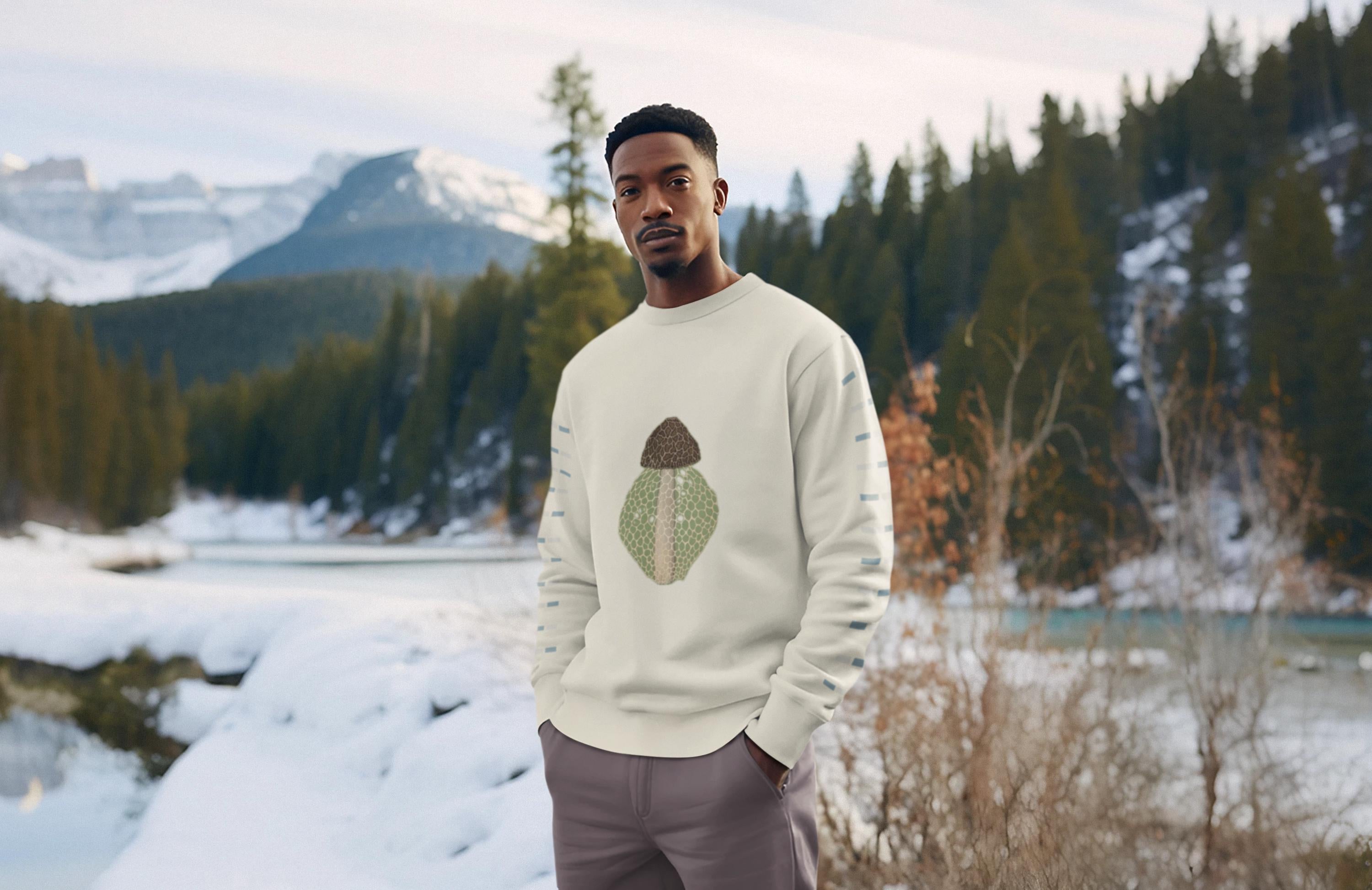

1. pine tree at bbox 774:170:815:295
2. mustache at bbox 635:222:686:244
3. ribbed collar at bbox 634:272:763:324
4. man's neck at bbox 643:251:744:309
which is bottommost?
ribbed collar at bbox 634:272:763:324

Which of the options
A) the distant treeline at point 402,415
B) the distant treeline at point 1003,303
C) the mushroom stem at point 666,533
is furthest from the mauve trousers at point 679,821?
the distant treeline at point 402,415

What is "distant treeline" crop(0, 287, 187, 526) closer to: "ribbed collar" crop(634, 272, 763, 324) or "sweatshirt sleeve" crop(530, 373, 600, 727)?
"sweatshirt sleeve" crop(530, 373, 600, 727)

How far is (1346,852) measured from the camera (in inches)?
146

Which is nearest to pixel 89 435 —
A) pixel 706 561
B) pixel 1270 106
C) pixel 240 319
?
pixel 706 561

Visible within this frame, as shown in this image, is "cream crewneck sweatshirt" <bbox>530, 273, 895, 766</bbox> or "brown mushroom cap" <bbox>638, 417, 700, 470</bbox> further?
"brown mushroom cap" <bbox>638, 417, 700, 470</bbox>

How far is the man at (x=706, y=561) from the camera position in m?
1.72

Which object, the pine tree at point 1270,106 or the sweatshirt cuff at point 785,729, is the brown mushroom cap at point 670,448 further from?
the pine tree at point 1270,106

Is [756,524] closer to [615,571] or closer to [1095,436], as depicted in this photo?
[615,571]

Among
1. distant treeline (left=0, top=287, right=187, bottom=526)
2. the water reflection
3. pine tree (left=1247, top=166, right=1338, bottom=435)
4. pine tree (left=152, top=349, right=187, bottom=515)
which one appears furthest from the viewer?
pine tree (left=152, top=349, right=187, bottom=515)

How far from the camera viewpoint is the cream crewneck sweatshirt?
5.64 ft

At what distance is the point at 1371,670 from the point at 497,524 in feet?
37.4

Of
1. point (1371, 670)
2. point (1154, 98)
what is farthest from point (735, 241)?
point (1371, 670)

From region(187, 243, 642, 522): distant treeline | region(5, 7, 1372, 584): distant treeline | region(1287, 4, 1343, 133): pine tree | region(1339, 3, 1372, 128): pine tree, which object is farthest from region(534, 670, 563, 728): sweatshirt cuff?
region(1287, 4, 1343, 133): pine tree

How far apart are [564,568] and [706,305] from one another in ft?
2.04
